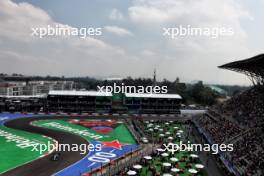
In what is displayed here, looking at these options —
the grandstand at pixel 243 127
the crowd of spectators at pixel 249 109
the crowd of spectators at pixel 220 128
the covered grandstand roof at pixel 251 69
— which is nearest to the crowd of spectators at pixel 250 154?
the grandstand at pixel 243 127

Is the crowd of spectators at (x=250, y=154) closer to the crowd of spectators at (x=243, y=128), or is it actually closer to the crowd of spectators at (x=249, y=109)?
the crowd of spectators at (x=243, y=128)

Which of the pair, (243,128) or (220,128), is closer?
(243,128)

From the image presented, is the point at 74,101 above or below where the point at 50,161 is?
above

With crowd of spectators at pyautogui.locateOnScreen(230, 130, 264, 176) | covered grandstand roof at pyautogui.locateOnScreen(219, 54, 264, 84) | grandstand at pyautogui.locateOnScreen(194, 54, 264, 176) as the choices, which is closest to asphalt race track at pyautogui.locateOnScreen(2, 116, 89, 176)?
grandstand at pyautogui.locateOnScreen(194, 54, 264, 176)

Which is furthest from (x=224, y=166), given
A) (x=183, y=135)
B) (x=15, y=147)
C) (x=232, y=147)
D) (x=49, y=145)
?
(x=15, y=147)

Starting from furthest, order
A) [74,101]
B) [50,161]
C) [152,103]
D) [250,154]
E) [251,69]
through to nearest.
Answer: [152,103] < [74,101] < [251,69] < [50,161] < [250,154]

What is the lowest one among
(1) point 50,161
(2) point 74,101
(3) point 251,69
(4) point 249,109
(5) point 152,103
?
(1) point 50,161

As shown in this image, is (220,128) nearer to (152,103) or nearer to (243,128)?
(243,128)

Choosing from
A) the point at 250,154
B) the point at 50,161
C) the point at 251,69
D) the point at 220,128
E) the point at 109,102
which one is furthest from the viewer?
the point at 109,102

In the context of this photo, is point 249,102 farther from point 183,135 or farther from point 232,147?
point 232,147

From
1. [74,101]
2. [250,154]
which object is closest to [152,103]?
[74,101]

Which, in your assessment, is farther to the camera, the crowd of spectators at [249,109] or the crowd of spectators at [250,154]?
the crowd of spectators at [249,109]

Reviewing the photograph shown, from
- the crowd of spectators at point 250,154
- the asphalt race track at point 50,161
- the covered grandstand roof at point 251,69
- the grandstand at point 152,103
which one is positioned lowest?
the asphalt race track at point 50,161
